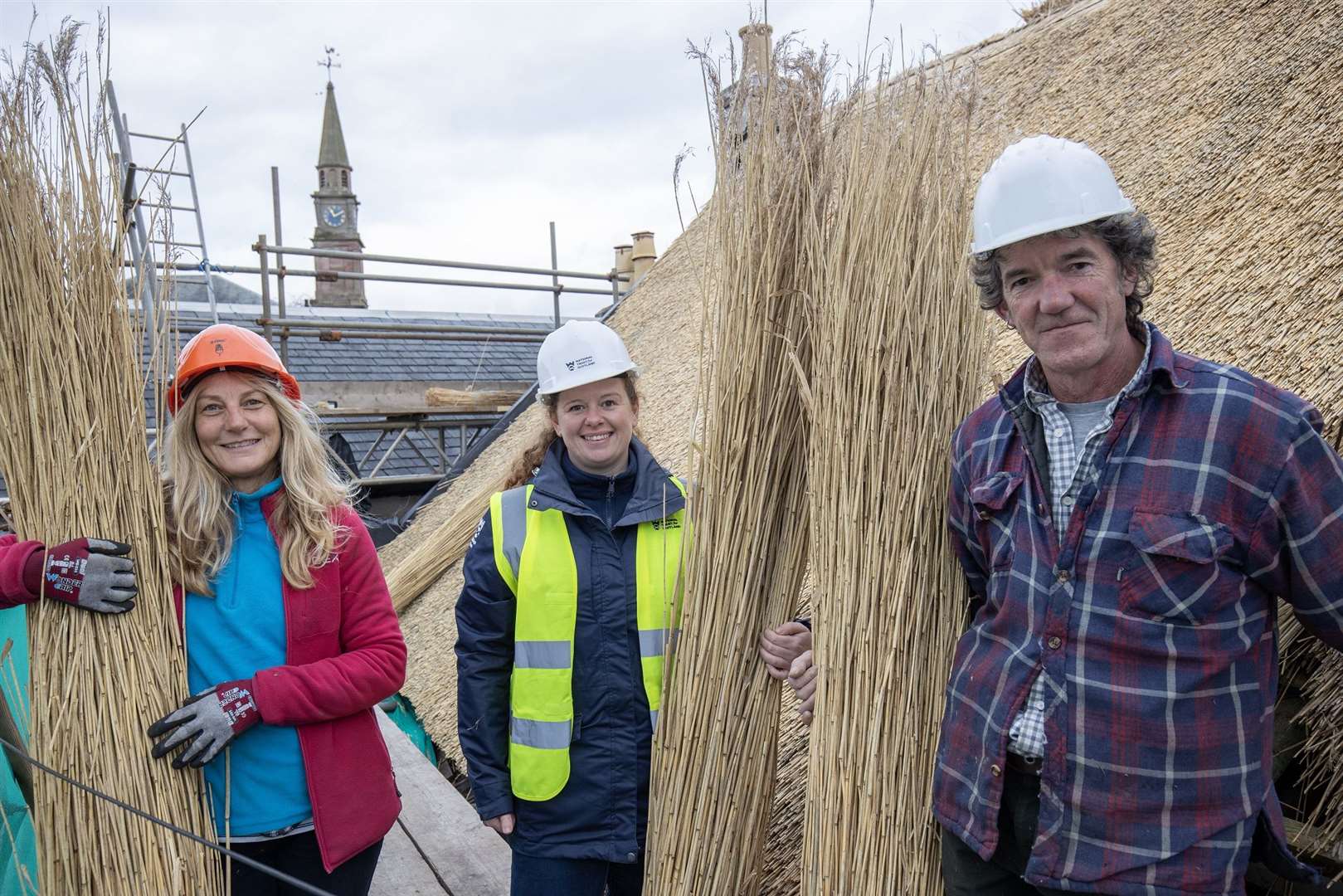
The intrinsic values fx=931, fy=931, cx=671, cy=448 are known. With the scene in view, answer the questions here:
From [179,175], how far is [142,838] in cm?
487

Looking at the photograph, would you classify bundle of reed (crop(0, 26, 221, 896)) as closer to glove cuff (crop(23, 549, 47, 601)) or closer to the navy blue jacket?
glove cuff (crop(23, 549, 47, 601))

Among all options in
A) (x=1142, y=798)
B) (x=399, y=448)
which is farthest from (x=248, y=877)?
(x=399, y=448)

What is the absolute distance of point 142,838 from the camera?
1476mm

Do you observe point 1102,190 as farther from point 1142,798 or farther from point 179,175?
point 179,175

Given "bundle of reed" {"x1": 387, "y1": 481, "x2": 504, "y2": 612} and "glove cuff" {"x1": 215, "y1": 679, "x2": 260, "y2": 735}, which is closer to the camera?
"glove cuff" {"x1": 215, "y1": 679, "x2": 260, "y2": 735}

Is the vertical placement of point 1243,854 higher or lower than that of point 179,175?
lower

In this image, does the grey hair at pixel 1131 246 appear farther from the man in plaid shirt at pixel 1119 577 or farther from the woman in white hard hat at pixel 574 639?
the woman in white hard hat at pixel 574 639

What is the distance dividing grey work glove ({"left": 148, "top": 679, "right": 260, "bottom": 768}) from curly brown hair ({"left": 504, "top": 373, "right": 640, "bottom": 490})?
1.97 ft

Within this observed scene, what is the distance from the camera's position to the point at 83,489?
1.52 m

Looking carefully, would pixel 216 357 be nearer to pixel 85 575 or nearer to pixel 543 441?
pixel 85 575

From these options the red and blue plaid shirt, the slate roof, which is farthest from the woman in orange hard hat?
the slate roof

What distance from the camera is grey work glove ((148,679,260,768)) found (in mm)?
1412

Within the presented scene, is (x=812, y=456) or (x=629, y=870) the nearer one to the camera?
(x=812, y=456)

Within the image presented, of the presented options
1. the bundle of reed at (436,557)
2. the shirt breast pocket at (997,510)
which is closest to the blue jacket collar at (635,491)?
the shirt breast pocket at (997,510)
